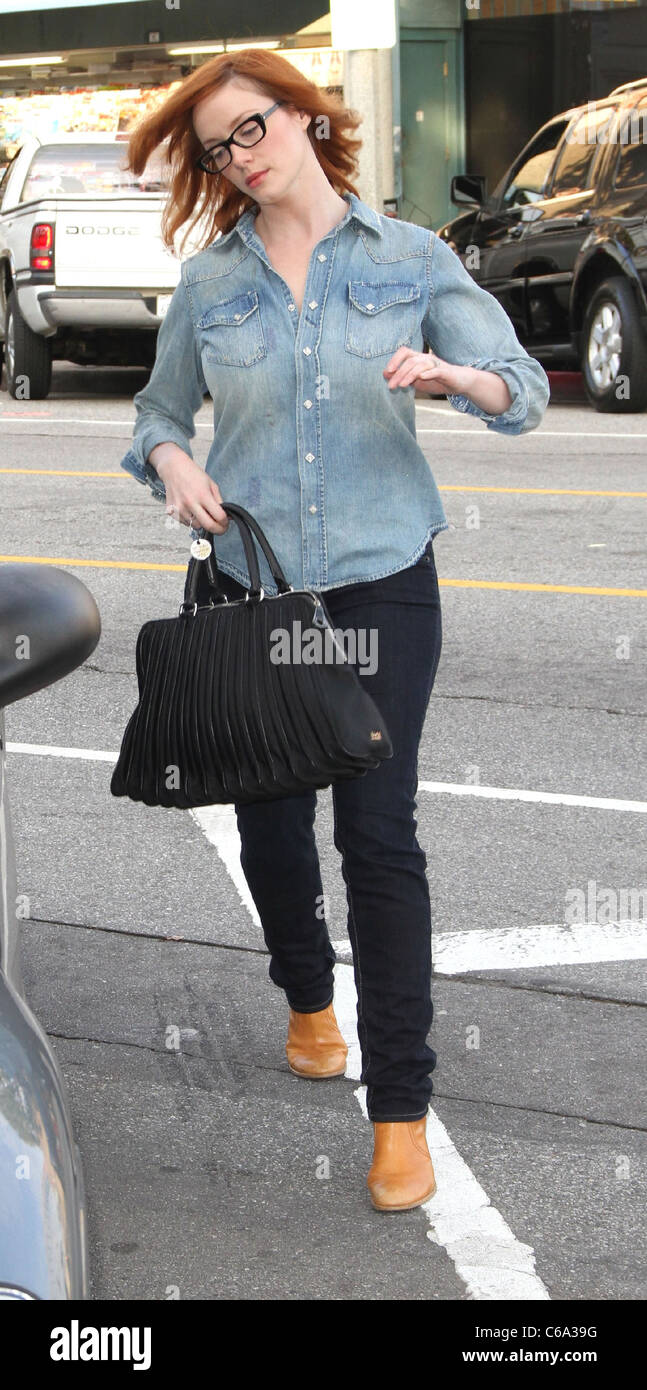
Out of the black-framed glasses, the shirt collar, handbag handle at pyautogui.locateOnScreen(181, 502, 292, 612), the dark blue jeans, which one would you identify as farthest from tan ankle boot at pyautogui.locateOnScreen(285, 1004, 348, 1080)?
the black-framed glasses

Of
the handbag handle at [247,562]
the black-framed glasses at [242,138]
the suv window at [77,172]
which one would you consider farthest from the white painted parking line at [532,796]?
the suv window at [77,172]

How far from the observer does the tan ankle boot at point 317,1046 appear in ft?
12.3

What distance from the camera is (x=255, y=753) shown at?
9.91ft

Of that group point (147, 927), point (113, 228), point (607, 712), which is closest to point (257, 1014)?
point (147, 927)

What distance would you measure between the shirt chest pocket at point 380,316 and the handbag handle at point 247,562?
0.34m

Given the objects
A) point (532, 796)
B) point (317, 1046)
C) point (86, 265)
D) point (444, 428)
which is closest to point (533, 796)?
point (532, 796)

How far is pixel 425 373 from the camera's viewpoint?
306 centimetres

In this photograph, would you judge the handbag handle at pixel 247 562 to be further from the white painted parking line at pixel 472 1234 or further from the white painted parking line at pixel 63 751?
the white painted parking line at pixel 63 751

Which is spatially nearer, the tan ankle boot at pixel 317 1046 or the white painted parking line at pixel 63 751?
the tan ankle boot at pixel 317 1046

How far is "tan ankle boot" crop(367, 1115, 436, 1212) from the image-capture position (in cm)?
325

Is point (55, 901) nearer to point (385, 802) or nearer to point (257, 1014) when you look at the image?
point (257, 1014)

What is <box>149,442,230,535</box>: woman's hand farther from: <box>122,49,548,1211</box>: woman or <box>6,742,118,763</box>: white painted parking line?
<box>6,742,118,763</box>: white painted parking line

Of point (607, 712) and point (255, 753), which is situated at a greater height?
point (255, 753)

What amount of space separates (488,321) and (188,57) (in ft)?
68.9
